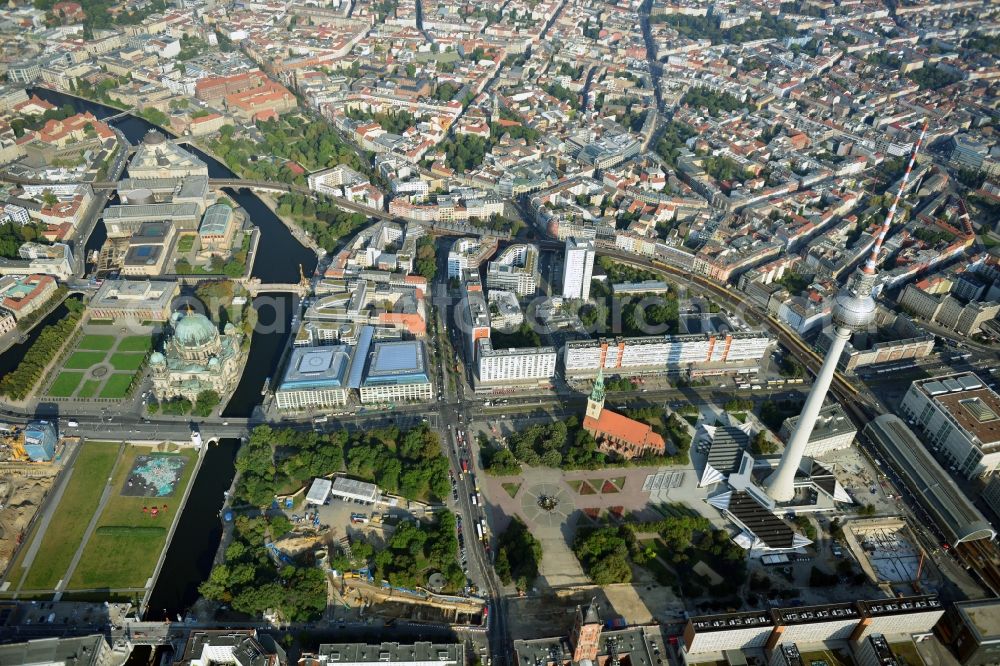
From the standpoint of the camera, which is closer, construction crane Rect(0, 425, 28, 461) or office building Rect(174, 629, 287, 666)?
office building Rect(174, 629, 287, 666)

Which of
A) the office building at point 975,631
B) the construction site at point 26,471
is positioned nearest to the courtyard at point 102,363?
the construction site at point 26,471

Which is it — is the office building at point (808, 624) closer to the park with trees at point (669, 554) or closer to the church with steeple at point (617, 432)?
the park with trees at point (669, 554)

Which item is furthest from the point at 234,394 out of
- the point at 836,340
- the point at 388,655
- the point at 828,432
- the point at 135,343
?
the point at 828,432

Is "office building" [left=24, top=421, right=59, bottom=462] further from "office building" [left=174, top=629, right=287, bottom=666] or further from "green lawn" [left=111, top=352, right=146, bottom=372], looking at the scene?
"office building" [left=174, top=629, right=287, bottom=666]

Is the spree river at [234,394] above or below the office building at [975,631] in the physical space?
below

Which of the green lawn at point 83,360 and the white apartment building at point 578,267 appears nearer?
the green lawn at point 83,360

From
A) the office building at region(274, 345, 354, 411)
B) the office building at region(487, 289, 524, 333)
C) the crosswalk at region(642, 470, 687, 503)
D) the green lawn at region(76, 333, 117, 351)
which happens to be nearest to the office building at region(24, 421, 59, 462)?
the green lawn at region(76, 333, 117, 351)

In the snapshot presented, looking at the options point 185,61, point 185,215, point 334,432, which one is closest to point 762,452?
point 334,432
